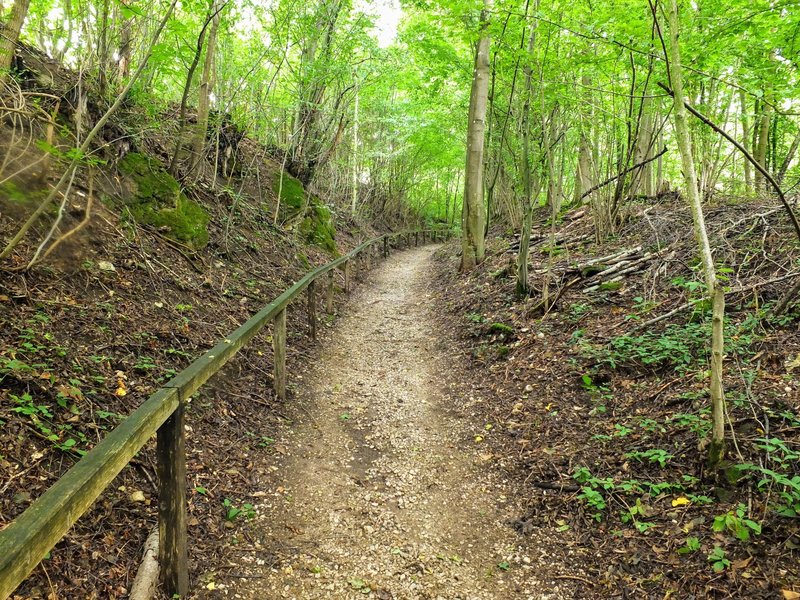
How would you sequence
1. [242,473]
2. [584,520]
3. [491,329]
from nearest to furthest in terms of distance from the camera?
[584,520] < [242,473] < [491,329]

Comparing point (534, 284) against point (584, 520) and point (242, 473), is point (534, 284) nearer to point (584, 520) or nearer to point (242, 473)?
point (584, 520)

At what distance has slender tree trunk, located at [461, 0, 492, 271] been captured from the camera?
978cm

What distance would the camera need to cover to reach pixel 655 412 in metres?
3.66

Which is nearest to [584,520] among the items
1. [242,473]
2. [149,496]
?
[242,473]

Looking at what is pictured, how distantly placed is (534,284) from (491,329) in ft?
4.30

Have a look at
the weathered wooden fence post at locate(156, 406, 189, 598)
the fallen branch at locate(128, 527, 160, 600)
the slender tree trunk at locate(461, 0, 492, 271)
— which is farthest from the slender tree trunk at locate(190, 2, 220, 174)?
the fallen branch at locate(128, 527, 160, 600)

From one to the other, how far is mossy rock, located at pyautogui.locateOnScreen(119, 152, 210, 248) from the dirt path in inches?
105

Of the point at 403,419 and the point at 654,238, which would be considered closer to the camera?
the point at 403,419

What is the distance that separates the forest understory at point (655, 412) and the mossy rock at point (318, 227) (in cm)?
594

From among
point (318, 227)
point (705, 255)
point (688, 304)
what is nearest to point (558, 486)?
point (705, 255)

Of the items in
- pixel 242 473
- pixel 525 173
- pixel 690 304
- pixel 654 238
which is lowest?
pixel 242 473

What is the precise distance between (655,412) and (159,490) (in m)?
3.57

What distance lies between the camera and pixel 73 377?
3201 millimetres

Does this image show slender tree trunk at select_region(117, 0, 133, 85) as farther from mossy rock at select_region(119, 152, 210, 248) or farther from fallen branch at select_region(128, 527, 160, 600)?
fallen branch at select_region(128, 527, 160, 600)
